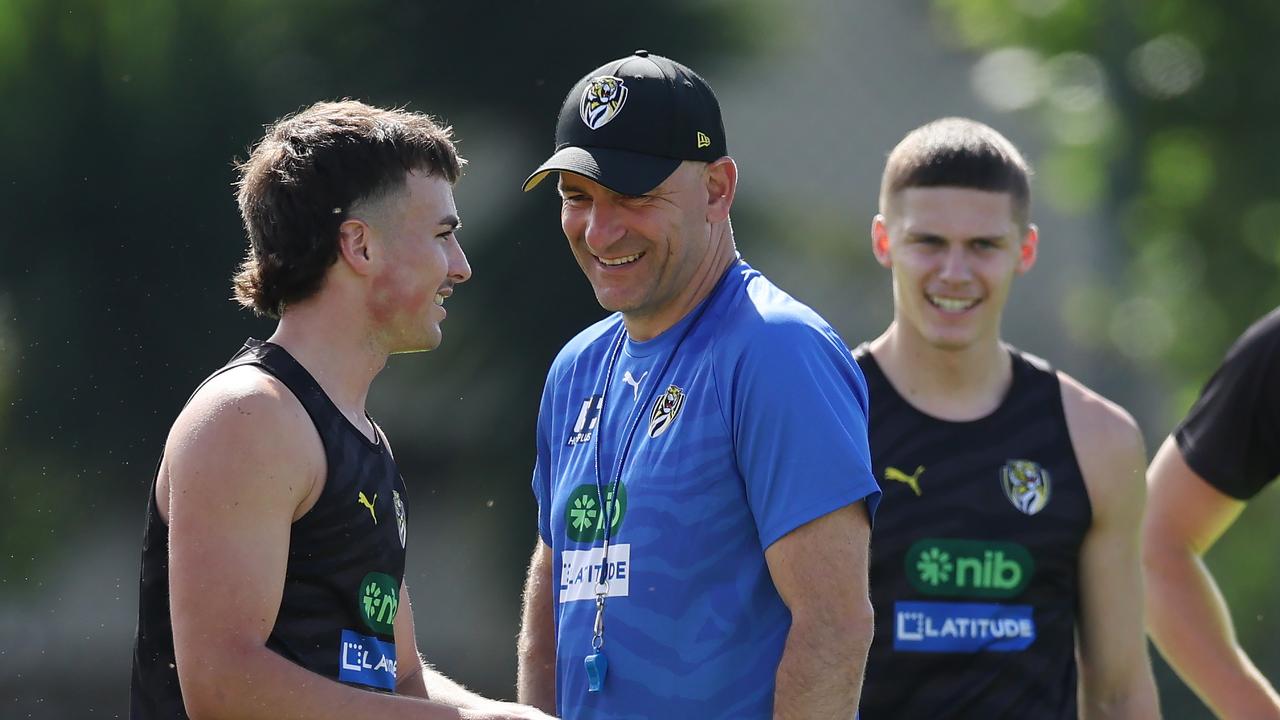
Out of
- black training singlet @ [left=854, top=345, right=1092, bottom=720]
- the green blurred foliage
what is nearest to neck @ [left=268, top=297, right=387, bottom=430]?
black training singlet @ [left=854, top=345, right=1092, bottom=720]

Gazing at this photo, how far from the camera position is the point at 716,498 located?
309cm

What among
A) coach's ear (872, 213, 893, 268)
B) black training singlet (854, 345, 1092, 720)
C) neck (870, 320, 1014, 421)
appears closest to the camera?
black training singlet (854, 345, 1092, 720)

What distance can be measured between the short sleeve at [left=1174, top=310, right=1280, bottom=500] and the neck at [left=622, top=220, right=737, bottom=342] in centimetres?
Answer: 152

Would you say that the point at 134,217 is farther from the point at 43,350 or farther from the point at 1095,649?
the point at 1095,649

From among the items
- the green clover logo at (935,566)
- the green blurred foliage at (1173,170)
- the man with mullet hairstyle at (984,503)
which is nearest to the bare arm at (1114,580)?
the man with mullet hairstyle at (984,503)

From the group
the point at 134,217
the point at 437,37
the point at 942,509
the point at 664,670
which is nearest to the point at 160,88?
the point at 134,217

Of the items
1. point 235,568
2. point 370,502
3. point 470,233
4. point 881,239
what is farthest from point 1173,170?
point 235,568

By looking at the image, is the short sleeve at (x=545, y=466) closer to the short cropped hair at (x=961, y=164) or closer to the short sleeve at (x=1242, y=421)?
the short cropped hair at (x=961, y=164)

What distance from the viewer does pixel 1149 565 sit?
4.44m

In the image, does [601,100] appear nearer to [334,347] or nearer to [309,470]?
[334,347]

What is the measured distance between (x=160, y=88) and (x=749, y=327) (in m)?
9.51

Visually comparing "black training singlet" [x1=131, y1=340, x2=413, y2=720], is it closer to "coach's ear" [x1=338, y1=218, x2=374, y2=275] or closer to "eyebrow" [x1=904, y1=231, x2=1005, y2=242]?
"coach's ear" [x1=338, y1=218, x2=374, y2=275]

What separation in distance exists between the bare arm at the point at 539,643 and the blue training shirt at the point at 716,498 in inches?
17.1

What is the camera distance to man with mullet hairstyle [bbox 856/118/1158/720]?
4.22 meters
